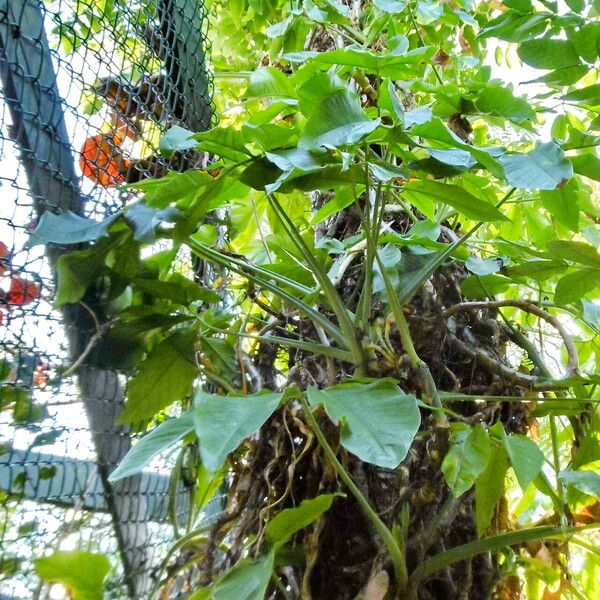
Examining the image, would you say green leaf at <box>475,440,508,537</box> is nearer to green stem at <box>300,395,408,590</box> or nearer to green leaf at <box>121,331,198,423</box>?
green stem at <box>300,395,408,590</box>

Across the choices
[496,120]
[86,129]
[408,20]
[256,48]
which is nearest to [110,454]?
[86,129]

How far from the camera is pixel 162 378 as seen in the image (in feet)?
2.78

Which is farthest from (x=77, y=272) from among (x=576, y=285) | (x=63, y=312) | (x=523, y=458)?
(x=576, y=285)

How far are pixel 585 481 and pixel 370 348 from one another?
278mm

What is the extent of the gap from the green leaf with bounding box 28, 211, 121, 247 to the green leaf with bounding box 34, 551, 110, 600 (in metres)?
0.29

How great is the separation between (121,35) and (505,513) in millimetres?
856

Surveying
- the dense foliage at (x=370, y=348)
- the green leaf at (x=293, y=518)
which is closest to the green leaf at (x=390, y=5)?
the dense foliage at (x=370, y=348)

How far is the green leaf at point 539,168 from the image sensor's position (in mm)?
607

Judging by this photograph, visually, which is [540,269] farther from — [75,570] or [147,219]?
[75,570]

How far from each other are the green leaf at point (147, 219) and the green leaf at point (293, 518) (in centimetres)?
33

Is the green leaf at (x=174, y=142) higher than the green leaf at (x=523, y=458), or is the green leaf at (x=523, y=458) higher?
the green leaf at (x=174, y=142)

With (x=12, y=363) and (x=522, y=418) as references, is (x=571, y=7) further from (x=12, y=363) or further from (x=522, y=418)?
(x=12, y=363)

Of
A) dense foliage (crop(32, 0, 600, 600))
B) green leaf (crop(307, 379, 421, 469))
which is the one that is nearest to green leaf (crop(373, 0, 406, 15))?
dense foliage (crop(32, 0, 600, 600))

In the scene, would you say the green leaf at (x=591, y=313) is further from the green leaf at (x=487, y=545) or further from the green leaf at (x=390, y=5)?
the green leaf at (x=390, y=5)
